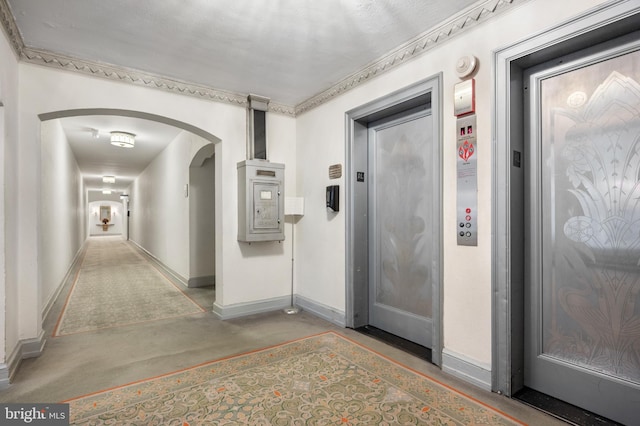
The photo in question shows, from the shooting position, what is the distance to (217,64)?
3570mm

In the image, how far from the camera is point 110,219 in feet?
80.3

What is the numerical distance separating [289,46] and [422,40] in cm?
124

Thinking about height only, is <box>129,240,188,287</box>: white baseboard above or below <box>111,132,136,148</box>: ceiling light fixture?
below

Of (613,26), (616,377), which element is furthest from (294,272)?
(613,26)

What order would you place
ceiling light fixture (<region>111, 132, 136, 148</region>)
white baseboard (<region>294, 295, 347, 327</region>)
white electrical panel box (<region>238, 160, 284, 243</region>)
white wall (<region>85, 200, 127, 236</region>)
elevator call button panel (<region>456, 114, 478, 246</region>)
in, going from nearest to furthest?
1. elevator call button panel (<region>456, 114, 478, 246</region>)
2. white baseboard (<region>294, 295, 347, 327</region>)
3. white electrical panel box (<region>238, 160, 284, 243</region>)
4. ceiling light fixture (<region>111, 132, 136, 148</region>)
5. white wall (<region>85, 200, 127, 236</region>)

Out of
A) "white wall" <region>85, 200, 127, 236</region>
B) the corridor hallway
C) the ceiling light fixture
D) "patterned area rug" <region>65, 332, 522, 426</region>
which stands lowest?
the corridor hallway

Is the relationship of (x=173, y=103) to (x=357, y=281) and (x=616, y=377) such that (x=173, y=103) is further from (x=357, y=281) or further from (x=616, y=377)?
(x=616, y=377)

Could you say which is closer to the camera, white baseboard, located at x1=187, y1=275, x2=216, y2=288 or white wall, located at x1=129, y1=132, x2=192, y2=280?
white baseboard, located at x1=187, y1=275, x2=216, y2=288

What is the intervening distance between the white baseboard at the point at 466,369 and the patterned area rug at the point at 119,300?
3.41 metres

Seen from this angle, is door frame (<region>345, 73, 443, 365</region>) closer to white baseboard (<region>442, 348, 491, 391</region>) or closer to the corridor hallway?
the corridor hallway

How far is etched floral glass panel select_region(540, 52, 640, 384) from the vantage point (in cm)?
207

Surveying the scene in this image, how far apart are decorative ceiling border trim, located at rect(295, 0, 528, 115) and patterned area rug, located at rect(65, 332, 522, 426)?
2.85 meters

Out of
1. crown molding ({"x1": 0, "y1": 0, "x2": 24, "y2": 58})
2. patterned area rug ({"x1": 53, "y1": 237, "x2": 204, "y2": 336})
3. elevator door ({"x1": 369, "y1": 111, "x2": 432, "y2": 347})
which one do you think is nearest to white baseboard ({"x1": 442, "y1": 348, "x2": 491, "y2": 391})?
elevator door ({"x1": 369, "y1": 111, "x2": 432, "y2": 347})
